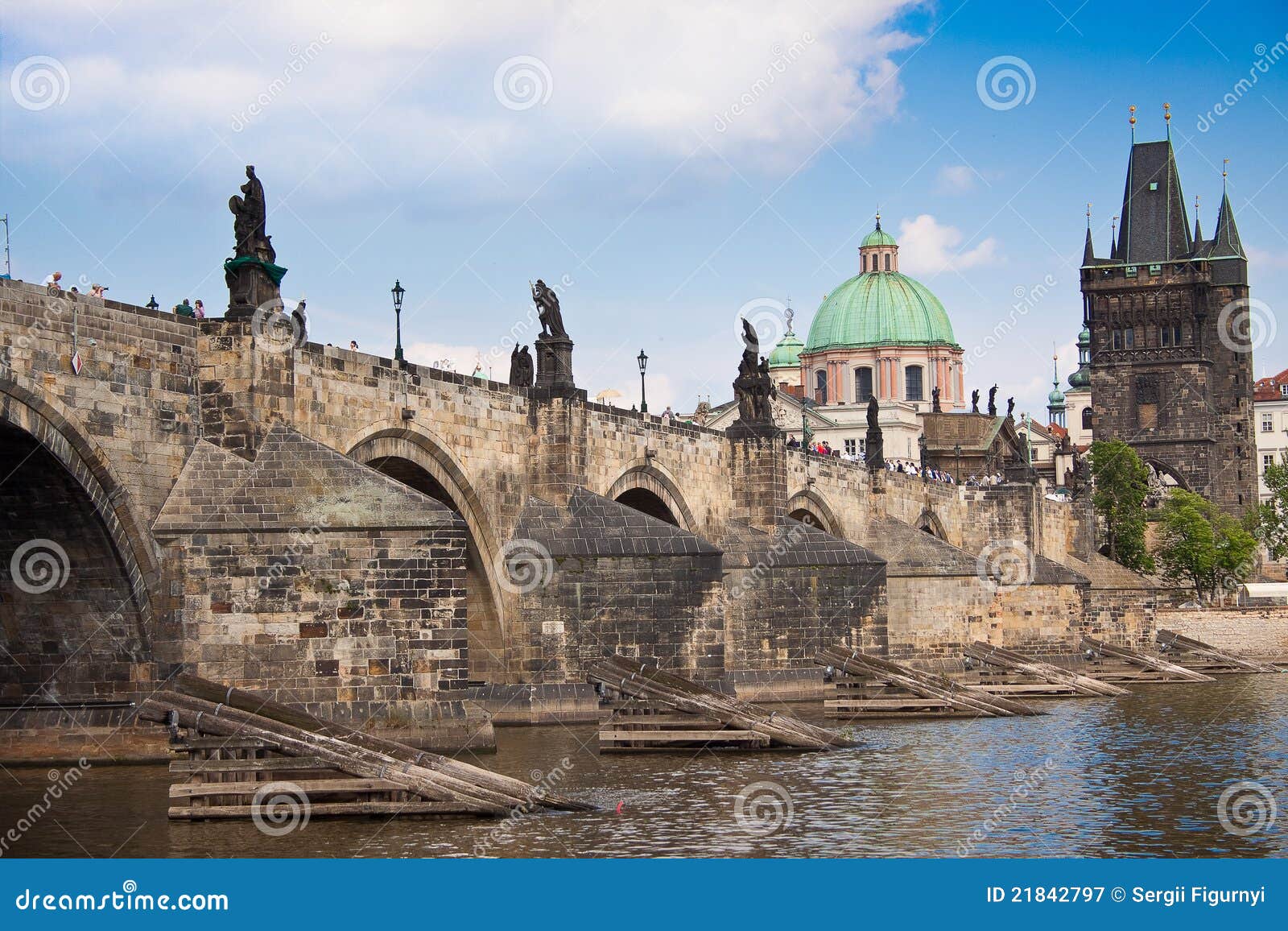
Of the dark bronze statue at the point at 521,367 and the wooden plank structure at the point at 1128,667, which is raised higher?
the dark bronze statue at the point at 521,367

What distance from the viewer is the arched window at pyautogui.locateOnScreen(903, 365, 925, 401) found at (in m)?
108

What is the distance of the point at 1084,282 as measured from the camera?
4215 inches

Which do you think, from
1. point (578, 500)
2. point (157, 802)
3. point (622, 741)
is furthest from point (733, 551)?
point (157, 802)

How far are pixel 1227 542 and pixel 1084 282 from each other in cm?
2235

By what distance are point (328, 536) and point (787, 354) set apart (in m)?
96.7

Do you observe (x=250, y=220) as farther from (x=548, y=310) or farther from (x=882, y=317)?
(x=882, y=317)

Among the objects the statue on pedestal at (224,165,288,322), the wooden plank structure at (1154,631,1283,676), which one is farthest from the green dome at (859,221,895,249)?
the statue on pedestal at (224,165,288,322)

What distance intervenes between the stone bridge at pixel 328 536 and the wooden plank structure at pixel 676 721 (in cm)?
262

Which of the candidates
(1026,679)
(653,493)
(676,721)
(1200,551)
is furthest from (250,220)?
(1200,551)

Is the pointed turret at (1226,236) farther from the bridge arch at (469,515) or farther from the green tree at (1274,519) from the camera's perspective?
the bridge arch at (469,515)

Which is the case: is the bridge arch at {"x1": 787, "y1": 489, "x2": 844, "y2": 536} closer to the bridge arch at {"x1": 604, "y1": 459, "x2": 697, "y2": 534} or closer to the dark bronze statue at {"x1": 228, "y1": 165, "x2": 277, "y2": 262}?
the bridge arch at {"x1": 604, "y1": 459, "x2": 697, "y2": 534}

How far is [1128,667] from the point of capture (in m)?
57.4

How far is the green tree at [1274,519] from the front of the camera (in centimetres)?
9712

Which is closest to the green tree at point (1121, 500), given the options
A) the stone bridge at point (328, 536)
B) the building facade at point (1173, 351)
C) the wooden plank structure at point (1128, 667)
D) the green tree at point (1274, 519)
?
the green tree at point (1274, 519)
